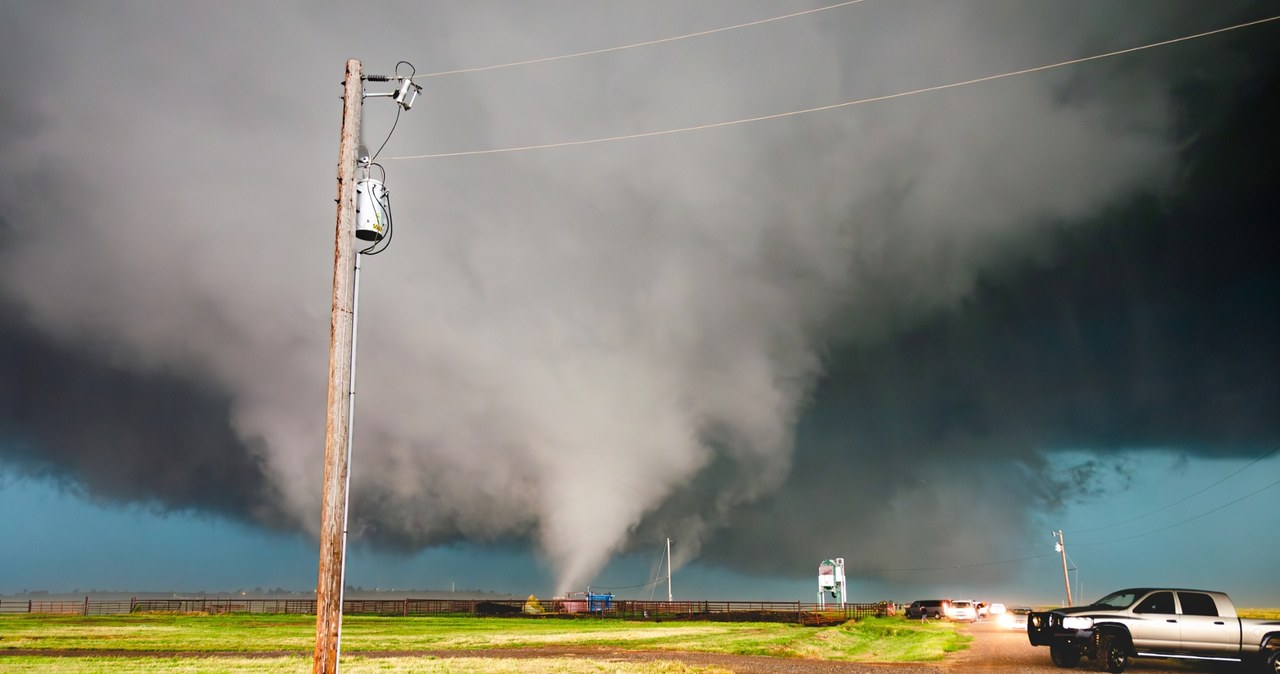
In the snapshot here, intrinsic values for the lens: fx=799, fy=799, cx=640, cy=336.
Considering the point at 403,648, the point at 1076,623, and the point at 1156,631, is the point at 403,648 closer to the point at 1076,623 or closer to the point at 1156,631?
the point at 1076,623

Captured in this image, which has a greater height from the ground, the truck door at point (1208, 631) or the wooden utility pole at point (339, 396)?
the wooden utility pole at point (339, 396)

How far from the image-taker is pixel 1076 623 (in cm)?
1883

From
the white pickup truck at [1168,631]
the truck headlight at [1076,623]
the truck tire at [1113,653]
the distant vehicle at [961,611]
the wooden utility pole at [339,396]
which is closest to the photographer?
the wooden utility pole at [339,396]

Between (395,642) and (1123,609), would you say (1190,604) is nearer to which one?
(1123,609)

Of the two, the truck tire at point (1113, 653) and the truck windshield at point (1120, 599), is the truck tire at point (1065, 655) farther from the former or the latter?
the truck windshield at point (1120, 599)

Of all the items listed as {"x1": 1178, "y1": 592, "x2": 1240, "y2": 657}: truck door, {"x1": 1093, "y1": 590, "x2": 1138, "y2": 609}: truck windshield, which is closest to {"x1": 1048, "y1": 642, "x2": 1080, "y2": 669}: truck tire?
{"x1": 1093, "y1": 590, "x2": 1138, "y2": 609}: truck windshield

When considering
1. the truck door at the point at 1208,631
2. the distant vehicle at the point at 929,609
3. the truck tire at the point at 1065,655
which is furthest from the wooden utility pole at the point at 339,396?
the distant vehicle at the point at 929,609

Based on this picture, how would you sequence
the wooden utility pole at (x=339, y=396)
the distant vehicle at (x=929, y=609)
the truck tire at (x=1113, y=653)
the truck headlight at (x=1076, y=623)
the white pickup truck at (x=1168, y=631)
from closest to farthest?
the wooden utility pole at (x=339, y=396)
the white pickup truck at (x=1168, y=631)
the truck tire at (x=1113, y=653)
the truck headlight at (x=1076, y=623)
the distant vehicle at (x=929, y=609)

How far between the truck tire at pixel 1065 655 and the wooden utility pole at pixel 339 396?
17271mm

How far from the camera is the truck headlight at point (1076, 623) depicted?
18.7 meters

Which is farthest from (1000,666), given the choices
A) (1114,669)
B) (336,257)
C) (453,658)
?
(336,257)

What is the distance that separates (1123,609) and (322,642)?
17.9 m

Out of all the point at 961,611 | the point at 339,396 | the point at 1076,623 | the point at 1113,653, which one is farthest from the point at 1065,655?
the point at 961,611

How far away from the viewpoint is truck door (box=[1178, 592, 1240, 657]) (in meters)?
18.0
